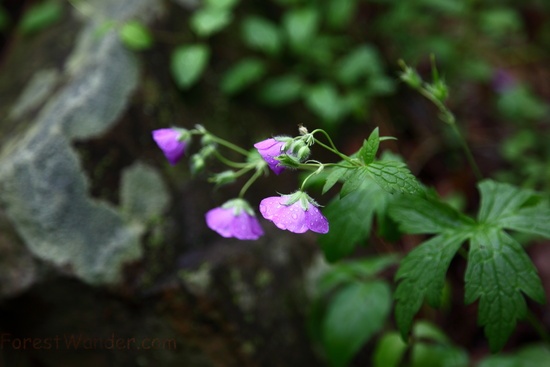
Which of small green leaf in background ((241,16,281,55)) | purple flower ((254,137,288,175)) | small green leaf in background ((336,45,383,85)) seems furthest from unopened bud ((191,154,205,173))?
small green leaf in background ((336,45,383,85))

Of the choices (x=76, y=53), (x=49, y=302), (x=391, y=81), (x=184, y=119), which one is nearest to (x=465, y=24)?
(x=391, y=81)

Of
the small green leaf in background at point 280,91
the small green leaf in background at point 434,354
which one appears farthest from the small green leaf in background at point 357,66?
the small green leaf in background at point 434,354

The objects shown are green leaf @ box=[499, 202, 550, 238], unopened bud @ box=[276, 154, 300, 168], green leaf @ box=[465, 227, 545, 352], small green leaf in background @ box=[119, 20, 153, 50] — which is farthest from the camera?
small green leaf in background @ box=[119, 20, 153, 50]

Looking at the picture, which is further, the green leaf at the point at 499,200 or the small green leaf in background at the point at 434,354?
the small green leaf in background at the point at 434,354

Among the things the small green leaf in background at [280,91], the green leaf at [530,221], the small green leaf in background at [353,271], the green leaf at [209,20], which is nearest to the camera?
the green leaf at [530,221]

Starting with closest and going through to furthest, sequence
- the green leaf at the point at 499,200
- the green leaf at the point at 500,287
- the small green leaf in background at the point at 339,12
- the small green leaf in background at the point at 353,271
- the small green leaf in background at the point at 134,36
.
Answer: the green leaf at the point at 500,287 → the green leaf at the point at 499,200 → the small green leaf in background at the point at 353,271 → the small green leaf in background at the point at 134,36 → the small green leaf in background at the point at 339,12

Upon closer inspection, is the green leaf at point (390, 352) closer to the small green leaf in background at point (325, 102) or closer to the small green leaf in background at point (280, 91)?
the small green leaf in background at point (325, 102)

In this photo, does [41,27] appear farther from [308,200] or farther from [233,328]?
[308,200]

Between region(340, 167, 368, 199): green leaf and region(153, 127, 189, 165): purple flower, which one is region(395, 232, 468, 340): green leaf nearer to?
region(340, 167, 368, 199): green leaf
